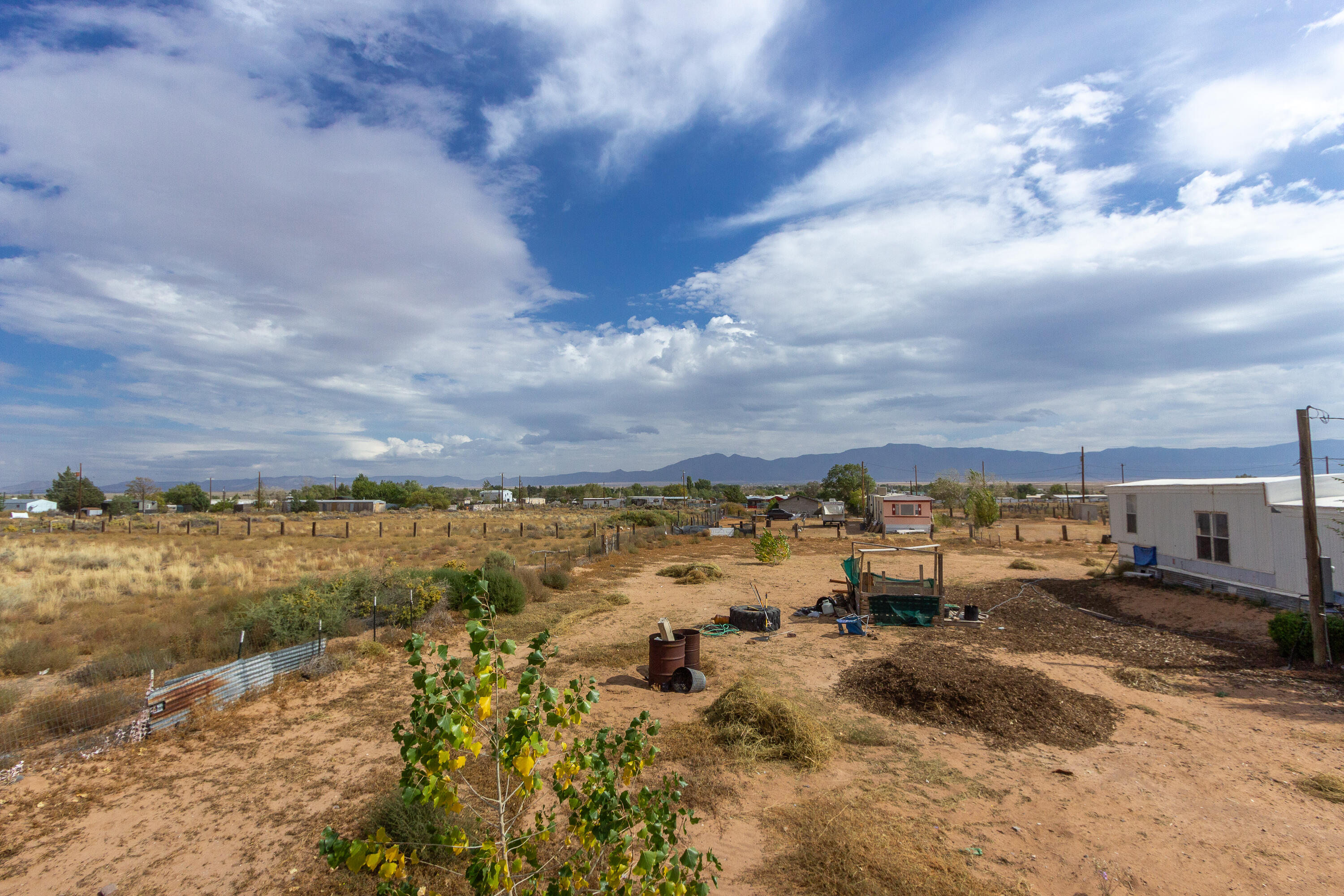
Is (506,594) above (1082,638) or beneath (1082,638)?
above

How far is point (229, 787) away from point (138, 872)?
159 centimetres

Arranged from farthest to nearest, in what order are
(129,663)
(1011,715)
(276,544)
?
Answer: (276,544)
(129,663)
(1011,715)

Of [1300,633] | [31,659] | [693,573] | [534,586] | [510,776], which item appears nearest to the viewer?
[510,776]

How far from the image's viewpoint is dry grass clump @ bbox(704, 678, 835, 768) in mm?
7785

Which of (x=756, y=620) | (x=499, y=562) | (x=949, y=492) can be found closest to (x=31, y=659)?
(x=499, y=562)

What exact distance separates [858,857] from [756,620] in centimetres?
906

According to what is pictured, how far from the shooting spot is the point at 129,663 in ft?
36.0

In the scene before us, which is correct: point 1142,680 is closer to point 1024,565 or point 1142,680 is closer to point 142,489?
point 1024,565

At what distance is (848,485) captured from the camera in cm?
7119

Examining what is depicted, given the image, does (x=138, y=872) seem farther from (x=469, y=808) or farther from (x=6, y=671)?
(x=6, y=671)

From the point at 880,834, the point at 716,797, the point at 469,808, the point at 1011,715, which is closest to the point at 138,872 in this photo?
the point at 469,808

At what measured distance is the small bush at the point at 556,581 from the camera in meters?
20.4

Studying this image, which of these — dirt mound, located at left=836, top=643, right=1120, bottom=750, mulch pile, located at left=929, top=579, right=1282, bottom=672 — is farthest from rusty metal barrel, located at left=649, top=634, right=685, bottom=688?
mulch pile, located at left=929, top=579, right=1282, bottom=672

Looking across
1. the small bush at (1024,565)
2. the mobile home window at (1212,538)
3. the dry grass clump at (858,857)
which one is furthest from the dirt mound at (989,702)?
the small bush at (1024,565)
